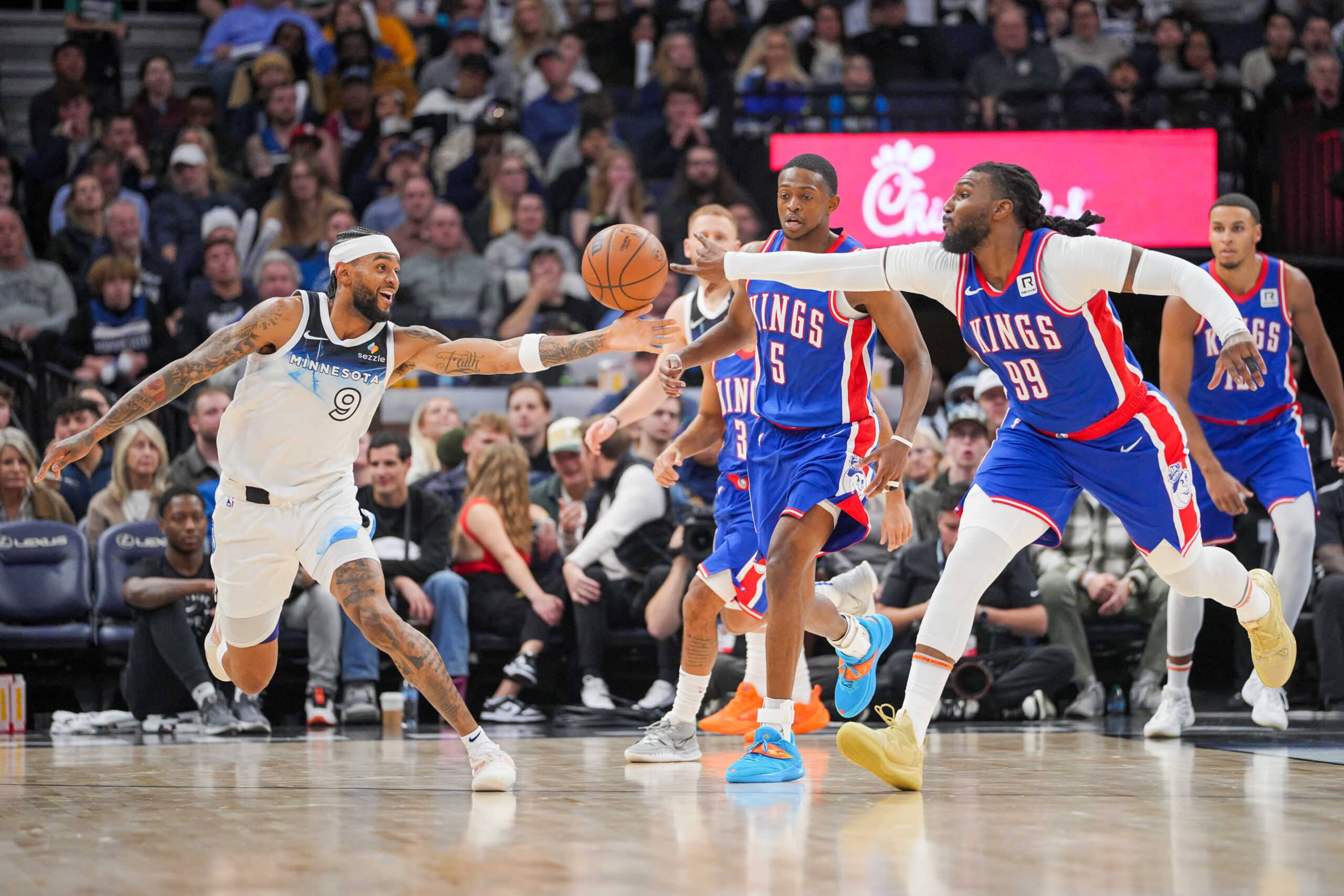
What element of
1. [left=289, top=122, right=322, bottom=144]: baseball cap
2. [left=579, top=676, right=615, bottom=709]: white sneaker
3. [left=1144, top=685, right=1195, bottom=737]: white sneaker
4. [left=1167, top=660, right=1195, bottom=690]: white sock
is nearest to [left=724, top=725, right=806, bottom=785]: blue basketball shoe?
[left=1144, top=685, right=1195, bottom=737]: white sneaker

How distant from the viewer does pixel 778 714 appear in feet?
16.6

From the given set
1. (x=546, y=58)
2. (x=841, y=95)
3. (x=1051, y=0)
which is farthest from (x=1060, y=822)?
(x=1051, y=0)

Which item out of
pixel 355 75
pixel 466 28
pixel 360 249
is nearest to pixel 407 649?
pixel 360 249

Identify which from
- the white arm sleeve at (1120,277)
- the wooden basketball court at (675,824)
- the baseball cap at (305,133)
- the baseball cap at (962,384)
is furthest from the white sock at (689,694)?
the baseball cap at (305,133)

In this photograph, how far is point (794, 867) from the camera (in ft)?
11.4

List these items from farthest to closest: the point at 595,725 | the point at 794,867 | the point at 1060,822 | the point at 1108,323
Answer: the point at 595,725, the point at 1108,323, the point at 1060,822, the point at 794,867

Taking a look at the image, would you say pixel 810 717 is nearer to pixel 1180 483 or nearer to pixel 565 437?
pixel 1180 483

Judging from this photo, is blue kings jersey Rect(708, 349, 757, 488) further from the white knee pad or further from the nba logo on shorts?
the white knee pad

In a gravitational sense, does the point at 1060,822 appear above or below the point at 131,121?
below

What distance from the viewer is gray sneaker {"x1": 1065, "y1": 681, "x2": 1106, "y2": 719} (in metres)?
7.95

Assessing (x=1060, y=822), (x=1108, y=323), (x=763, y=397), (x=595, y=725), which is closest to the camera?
(x=1060, y=822)

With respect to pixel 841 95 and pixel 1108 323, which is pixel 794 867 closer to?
pixel 1108 323

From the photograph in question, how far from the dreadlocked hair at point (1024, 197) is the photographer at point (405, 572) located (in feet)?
13.0

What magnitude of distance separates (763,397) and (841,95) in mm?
6717
